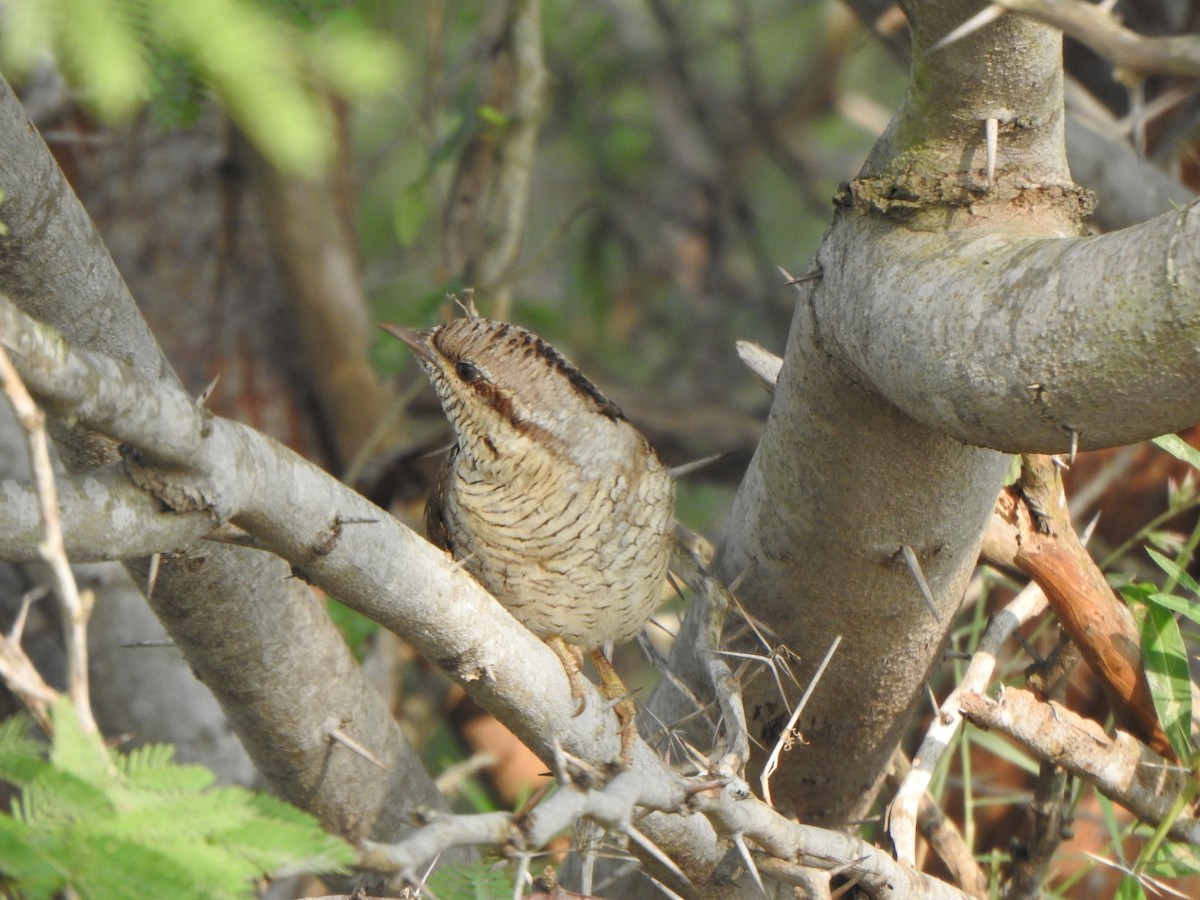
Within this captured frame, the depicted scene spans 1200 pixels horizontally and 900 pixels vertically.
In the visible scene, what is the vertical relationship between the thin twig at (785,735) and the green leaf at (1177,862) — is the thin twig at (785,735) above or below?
above

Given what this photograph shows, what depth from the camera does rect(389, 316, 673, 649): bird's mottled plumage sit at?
2.44 m

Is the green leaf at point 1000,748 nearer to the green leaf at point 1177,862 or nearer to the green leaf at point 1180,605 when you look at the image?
the green leaf at point 1177,862

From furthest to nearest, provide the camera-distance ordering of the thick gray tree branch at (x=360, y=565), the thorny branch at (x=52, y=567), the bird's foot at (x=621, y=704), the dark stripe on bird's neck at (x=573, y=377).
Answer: the dark stripe on bird's neck at (x=573, y=377)
the bird's foot at (x=621, y=704)
the thick gray tree branch at (x=360, y=565)
the thorny branch at (x=52, y=567)

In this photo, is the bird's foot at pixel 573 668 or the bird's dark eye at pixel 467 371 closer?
the bird's foot at pixel 573 668

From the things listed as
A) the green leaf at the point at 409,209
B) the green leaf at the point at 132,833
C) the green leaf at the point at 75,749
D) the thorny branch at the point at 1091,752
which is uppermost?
the green leaf at the point at 409,209

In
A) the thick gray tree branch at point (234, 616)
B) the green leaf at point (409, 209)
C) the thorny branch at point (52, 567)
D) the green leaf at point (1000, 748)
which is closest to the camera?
the thorny branch at point (52, 567)

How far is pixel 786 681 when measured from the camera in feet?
8.68

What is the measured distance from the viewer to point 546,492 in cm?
245

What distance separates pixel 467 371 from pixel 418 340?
0.17 m

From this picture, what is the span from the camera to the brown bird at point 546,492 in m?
2.44

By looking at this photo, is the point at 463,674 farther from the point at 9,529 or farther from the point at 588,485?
the point at 9,529

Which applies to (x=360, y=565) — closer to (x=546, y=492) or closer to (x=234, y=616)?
(x=234, y=616)

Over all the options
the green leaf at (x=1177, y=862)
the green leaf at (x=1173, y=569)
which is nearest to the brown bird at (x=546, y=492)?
the green leaf at (x=1173, y=569)

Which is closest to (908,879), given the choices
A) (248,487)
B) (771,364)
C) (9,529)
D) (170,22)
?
(771,364)
